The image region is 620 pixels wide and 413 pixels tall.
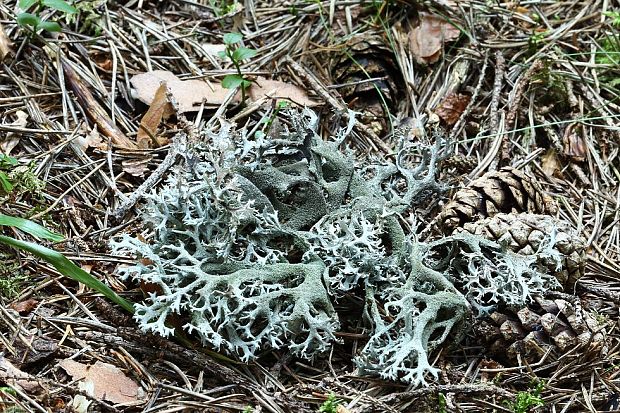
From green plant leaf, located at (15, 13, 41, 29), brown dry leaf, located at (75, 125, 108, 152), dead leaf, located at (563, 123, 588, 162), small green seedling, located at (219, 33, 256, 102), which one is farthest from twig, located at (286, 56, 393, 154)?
green plant leaf, located at (15, 13, 41, 29)

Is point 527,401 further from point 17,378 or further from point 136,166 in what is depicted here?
point 136,166

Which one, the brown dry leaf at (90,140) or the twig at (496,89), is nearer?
the brown dry leaf at (90,140)

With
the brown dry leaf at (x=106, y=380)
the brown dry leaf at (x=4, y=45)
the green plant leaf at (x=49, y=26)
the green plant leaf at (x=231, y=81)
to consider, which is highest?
the green plant leaf at (x=49, y=26)

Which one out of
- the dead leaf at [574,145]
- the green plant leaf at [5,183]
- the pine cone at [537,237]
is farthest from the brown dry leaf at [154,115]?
the dead leaf at [574,145]

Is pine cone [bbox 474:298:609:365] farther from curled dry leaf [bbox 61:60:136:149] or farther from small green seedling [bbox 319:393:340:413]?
curled dry leaf [bbox 61:60:136:149]

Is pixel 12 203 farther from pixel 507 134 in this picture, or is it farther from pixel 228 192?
pixel 507 134

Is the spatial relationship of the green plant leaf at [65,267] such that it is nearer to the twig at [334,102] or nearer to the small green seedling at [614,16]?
the twig at [334,102]
